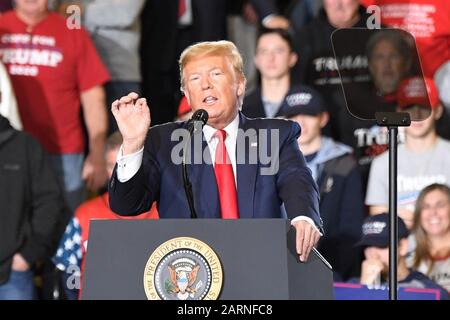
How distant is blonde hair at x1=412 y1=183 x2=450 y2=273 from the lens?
19.5 ft

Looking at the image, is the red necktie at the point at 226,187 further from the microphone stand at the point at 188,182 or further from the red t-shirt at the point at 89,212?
the red t-shirt at the point at 89,212

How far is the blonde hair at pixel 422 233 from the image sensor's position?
19.5 ft

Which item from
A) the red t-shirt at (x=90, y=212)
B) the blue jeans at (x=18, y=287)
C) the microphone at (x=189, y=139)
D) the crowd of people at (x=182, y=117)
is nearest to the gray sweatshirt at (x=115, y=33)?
the crowd of people at (x=182, y=117)

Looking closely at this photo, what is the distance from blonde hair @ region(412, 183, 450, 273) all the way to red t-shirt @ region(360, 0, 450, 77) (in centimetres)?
80

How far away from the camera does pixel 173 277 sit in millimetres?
3072

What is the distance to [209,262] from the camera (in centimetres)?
308

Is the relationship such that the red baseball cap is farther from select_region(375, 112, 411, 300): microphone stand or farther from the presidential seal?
the presidential seal

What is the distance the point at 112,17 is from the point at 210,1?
60 centimetres

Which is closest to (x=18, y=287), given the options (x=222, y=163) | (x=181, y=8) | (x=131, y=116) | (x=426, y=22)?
(x=181, y=8)

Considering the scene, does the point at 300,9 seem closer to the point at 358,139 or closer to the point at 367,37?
the point at 358,139

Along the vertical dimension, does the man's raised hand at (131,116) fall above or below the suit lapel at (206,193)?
above

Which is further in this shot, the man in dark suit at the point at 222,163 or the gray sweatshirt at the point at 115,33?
the gray sweatshirt at the point at 115,33

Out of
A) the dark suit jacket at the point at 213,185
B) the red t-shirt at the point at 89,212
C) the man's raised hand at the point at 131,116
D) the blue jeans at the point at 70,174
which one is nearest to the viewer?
the man's raised hand at the point at 131,116
